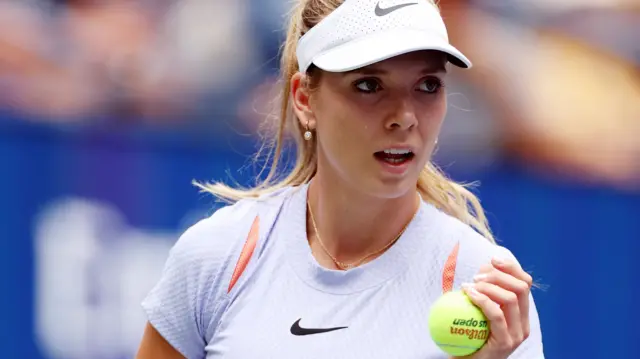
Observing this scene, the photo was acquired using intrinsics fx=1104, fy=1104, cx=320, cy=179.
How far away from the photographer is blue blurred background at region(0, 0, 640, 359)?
15.8 feet

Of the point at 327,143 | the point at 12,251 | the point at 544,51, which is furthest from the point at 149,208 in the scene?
the point at 327,143

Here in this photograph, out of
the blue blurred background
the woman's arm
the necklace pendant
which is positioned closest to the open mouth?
the necklace pendant

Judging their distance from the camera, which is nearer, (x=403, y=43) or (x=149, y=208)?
(x=403, y=43)

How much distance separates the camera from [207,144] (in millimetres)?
5082

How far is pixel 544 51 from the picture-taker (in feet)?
16.4

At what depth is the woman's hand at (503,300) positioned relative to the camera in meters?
2.19

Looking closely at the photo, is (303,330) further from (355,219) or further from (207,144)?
(207,144)

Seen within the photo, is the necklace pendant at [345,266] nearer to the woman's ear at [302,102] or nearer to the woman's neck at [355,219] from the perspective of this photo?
the woman's neck at [355,219]

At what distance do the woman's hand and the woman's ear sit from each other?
0.73 meters

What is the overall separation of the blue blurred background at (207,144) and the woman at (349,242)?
2.16m

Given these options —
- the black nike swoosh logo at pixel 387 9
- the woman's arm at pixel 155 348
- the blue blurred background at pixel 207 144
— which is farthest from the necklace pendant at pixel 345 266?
the blue blurred background at pixel 207 144

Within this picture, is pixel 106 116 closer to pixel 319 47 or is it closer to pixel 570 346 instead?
pixel 570 346

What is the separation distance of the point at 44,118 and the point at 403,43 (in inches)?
125

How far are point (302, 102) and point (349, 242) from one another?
38cm
